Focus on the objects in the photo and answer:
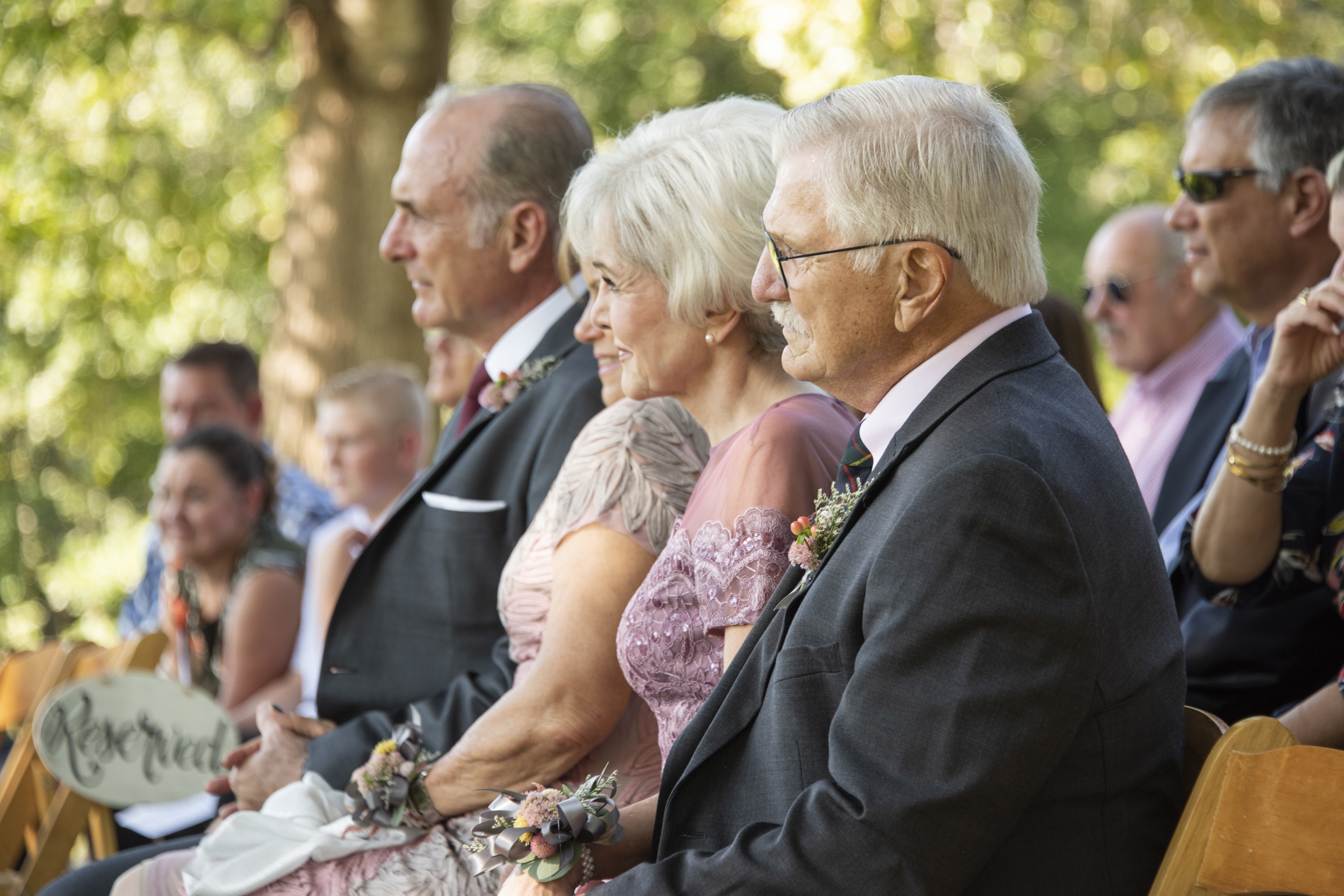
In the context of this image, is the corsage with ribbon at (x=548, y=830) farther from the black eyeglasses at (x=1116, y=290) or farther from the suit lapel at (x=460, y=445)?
the black eyeglasses at (x=1116, y=290)

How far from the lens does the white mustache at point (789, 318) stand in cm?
175

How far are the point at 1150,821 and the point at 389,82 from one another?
6.13 meters

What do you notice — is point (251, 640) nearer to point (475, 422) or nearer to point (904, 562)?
point (475, 422)

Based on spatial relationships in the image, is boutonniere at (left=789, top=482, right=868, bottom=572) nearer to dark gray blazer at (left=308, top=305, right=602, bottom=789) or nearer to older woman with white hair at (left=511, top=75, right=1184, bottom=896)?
older woman with white hair at (left=511, top=75, right=1184, bottom=896)

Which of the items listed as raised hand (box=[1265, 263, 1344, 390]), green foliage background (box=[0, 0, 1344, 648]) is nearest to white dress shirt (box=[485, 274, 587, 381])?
raised hand (box=[1265, 263, 1344, 390])

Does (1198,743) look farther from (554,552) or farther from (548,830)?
(554,552)

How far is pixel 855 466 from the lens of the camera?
1.78m

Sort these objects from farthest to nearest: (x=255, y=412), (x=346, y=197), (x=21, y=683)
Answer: (x=346, y=197) < (x=255, y=412) < (x=21, y=683)

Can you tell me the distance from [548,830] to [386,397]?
3.38 meters

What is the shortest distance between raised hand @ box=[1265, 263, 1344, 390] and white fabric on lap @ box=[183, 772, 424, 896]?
6.19ft

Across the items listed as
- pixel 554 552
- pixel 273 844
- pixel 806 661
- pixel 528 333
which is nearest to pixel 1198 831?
pixel 806 661

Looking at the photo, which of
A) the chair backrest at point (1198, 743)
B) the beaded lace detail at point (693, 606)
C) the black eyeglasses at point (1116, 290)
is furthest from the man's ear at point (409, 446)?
the chair backrest at point (1198, 743)

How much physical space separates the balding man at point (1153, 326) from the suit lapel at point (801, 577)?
127 inches

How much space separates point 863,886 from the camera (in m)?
1.43
